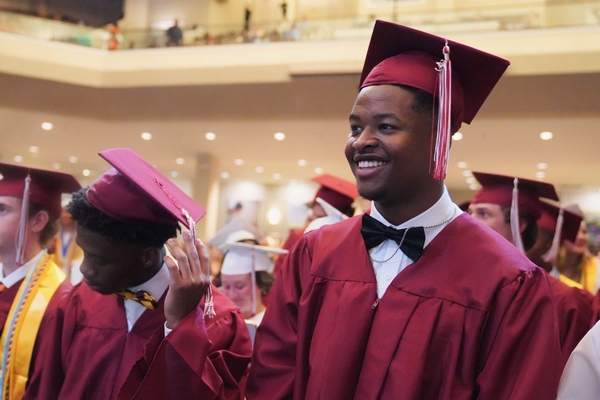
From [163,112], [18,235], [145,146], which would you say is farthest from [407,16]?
[18,235]

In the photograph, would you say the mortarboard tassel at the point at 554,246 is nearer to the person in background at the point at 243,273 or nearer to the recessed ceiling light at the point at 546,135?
the person in background at the point at 243,273

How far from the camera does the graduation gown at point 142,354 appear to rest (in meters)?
1.64

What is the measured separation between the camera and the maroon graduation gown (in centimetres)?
266

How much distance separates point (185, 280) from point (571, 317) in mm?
2073

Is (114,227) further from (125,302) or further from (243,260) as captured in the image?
(243,260)

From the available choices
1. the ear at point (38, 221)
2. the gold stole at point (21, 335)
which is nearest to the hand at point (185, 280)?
the gold stole at point (21, 335)

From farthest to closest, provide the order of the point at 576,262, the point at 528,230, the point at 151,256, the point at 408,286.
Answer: the point at 576,262 < the point at 528,230 < the point at 151,256 < the point at 408,286

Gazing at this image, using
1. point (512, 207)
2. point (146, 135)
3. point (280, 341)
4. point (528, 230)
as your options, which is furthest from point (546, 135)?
point (280, 341)

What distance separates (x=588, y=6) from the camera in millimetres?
8641

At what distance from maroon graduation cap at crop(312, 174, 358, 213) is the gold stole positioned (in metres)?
2.78

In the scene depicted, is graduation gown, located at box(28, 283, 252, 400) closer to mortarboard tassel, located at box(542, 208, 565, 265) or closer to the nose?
the nose

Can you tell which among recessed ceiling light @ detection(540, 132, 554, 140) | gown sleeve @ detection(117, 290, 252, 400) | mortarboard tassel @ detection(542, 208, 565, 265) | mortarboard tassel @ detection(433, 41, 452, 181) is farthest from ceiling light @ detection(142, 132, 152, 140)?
mortarboard tassel @ detection(433, 41, 452, 181)

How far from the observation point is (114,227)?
1.99 metres

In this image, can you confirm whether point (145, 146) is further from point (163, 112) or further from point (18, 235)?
point (18, 235)
